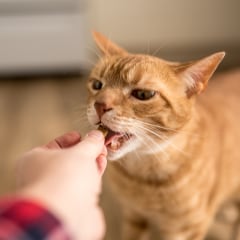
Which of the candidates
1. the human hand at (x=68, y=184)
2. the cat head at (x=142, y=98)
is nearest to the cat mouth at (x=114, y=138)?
the cat head at (x=142, y=98)

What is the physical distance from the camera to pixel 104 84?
1.05 m

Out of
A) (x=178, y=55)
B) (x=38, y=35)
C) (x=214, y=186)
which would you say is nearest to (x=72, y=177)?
(x=214, y=186)

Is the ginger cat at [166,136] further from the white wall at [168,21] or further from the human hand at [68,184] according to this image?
the white wall at [168,21]

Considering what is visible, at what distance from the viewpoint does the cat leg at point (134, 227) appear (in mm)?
1419

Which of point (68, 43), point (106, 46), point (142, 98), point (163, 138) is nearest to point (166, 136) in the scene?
point (163, 138)

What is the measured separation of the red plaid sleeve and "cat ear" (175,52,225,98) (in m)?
0.61

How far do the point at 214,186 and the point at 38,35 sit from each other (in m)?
1.49

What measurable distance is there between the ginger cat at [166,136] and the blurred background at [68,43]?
2.33 feet

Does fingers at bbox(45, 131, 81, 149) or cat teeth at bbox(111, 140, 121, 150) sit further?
cat teeth at bbox(111, 140, 121, 150)

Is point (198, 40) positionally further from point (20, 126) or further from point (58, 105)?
point (20, 126)

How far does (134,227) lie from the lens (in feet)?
4.73

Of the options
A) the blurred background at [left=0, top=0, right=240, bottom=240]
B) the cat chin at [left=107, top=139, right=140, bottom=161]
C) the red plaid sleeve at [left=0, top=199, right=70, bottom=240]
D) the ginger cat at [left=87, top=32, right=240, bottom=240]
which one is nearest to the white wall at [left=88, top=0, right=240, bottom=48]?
the blurred background at [left=0, top=0, right=240, bottom=240]

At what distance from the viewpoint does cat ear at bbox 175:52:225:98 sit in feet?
3.36

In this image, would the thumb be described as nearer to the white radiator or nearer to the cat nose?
the cat nose
